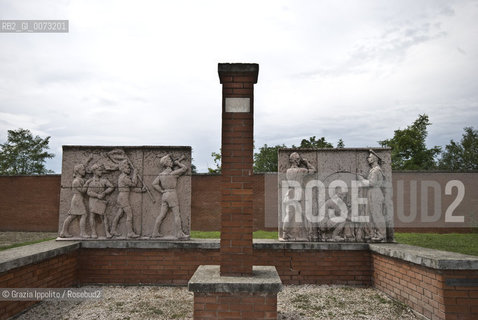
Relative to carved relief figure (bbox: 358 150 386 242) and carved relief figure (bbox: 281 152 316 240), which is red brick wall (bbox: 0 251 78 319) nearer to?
carved relief figure (bbox: 281 152 316 240)

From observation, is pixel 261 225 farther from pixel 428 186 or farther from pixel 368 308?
pixel 368 308

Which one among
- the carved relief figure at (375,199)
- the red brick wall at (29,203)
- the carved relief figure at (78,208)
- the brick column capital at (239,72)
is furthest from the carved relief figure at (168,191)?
the red brick wall at (29,203)

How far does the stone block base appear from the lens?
10.6ft

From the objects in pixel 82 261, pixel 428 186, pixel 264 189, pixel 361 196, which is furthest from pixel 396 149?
pixel 82 261

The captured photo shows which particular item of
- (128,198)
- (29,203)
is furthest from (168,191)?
(29,203)

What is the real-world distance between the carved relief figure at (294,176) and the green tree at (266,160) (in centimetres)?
Answer: 2011

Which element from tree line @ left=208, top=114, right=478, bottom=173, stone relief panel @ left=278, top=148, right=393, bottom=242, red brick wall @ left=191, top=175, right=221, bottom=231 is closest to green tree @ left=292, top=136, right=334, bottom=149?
tree line @ left=208, top=114, right=478, bottom=173

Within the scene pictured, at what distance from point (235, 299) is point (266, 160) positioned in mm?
24375

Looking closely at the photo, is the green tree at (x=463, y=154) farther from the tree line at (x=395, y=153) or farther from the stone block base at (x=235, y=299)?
the stone block base at (x=235, y=299)

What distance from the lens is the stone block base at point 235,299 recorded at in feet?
10.6

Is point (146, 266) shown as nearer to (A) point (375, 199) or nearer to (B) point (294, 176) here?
(B) point (294, 176)

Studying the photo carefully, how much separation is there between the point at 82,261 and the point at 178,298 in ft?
6.76

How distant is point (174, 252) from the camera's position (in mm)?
5727

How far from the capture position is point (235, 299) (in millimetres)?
3252
